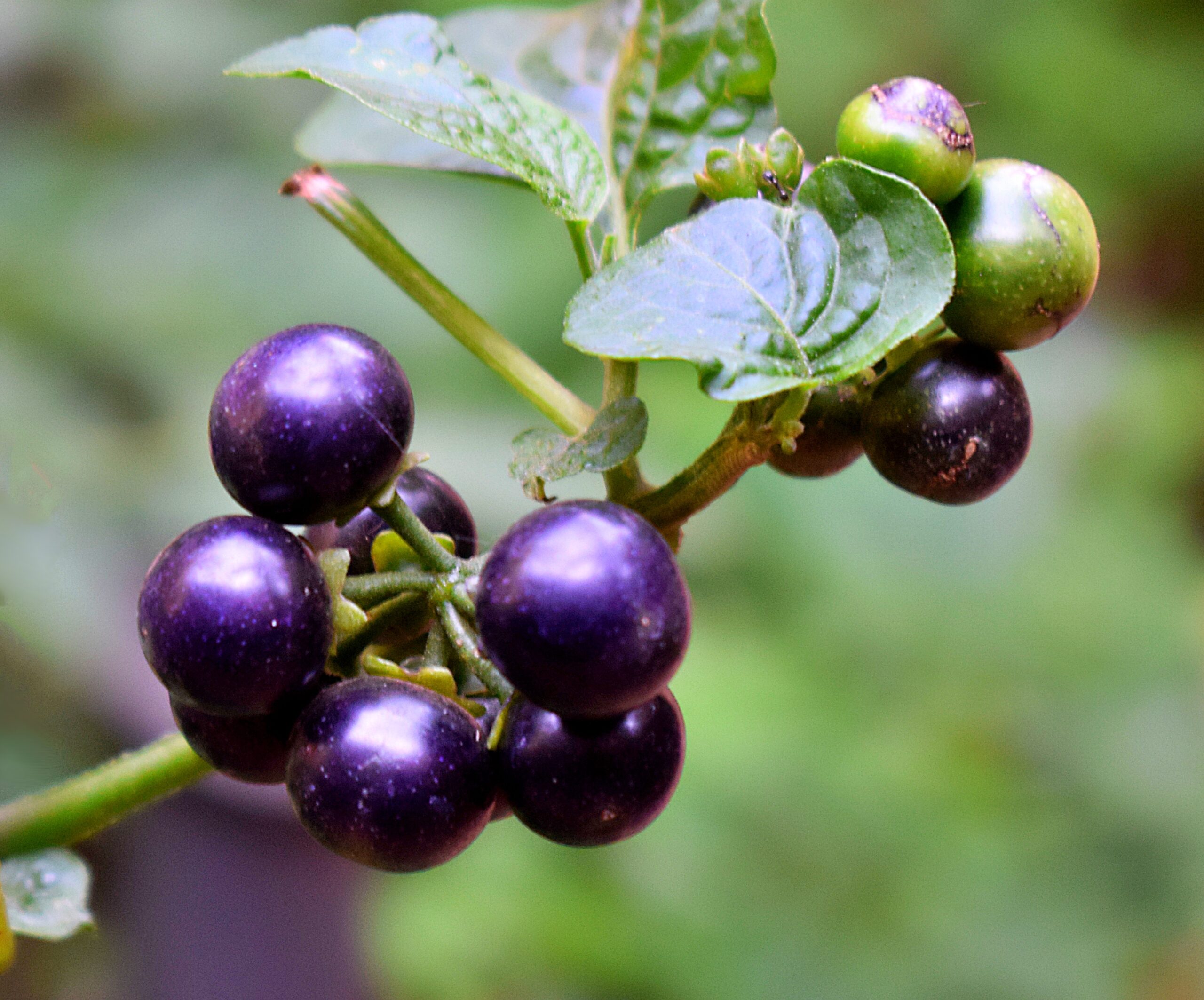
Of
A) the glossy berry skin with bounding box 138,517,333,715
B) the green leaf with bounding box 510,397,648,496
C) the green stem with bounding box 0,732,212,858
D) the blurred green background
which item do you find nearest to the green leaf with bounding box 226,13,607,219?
the green leaf with bounding box 510,397,648,496

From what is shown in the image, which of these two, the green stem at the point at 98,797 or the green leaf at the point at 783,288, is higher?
the green leaf at the point at 783,288

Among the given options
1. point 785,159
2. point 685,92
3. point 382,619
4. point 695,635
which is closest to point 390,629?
point 382,619

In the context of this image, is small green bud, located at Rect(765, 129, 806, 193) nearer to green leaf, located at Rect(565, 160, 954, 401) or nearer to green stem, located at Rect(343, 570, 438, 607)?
green leaf, located at Rect(565, 160, 954, 401)

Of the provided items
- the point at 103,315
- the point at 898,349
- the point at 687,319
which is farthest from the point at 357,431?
the point at 103,315

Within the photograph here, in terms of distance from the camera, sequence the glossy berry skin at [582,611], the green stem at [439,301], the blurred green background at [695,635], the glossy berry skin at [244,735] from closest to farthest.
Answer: the glossy berry skin at [582,611] < the glossy berry skin at [244,735] < the green stem at [439,301] < the blurred green background at [695,635]

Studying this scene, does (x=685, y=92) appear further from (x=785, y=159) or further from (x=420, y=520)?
(x=420, y=520)

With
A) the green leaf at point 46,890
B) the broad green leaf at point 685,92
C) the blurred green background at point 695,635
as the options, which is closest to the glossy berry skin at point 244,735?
the green leaf at point 46,890

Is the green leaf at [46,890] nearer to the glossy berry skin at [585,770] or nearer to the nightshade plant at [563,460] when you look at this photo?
the nightshade plant at [563,460]
